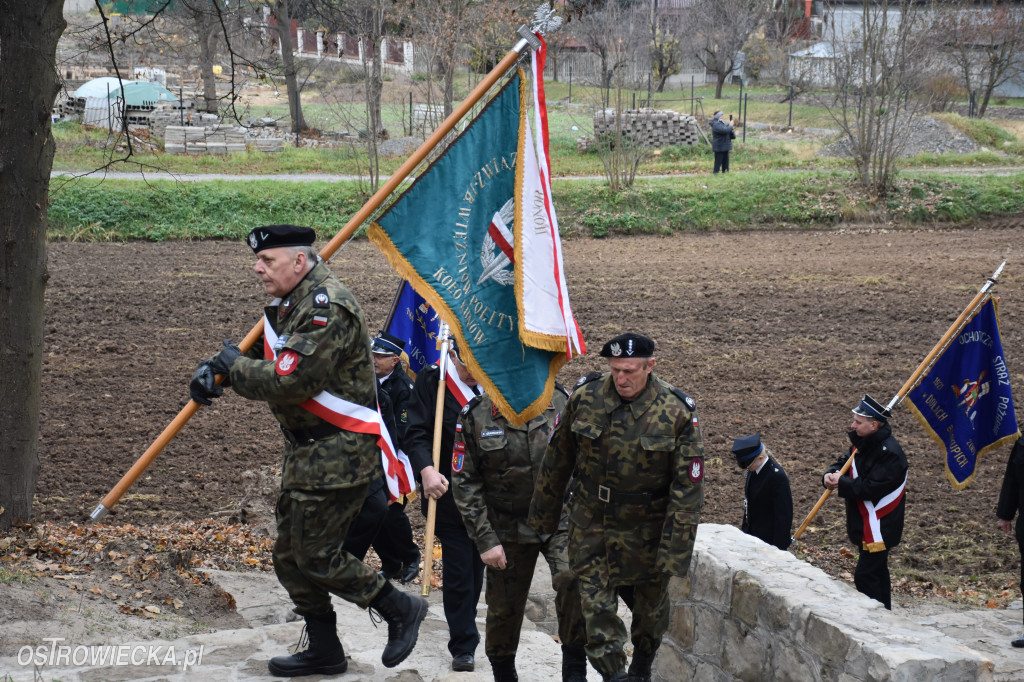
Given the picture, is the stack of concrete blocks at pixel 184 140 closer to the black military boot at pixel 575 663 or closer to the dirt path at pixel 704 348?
the dirt path at pixel 704 348

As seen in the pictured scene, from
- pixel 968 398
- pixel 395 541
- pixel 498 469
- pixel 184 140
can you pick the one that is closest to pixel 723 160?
pixel 184 140

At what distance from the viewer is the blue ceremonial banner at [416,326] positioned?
24.2 ft

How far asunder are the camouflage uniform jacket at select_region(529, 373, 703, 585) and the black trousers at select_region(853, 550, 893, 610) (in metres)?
2.83

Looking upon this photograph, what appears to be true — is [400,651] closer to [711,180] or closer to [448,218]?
[448,218]

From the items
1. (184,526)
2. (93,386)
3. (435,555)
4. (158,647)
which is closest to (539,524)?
(158,647)

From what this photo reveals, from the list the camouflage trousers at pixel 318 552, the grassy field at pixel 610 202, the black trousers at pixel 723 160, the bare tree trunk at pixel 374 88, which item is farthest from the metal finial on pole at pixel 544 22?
the black trousers at pixel 723 160

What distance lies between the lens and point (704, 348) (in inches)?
534

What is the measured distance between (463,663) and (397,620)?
0.94m

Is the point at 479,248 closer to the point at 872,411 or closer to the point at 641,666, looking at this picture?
the point at 641,666

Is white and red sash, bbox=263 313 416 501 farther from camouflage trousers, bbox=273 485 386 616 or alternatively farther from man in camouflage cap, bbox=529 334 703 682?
man in camouflage cap, bbox=529 334 703 682

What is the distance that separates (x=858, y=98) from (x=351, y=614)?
20802 millimetres

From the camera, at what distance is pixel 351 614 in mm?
6672

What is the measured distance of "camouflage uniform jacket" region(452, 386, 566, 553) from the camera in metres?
5.50

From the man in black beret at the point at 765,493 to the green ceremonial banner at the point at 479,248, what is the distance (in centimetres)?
224
